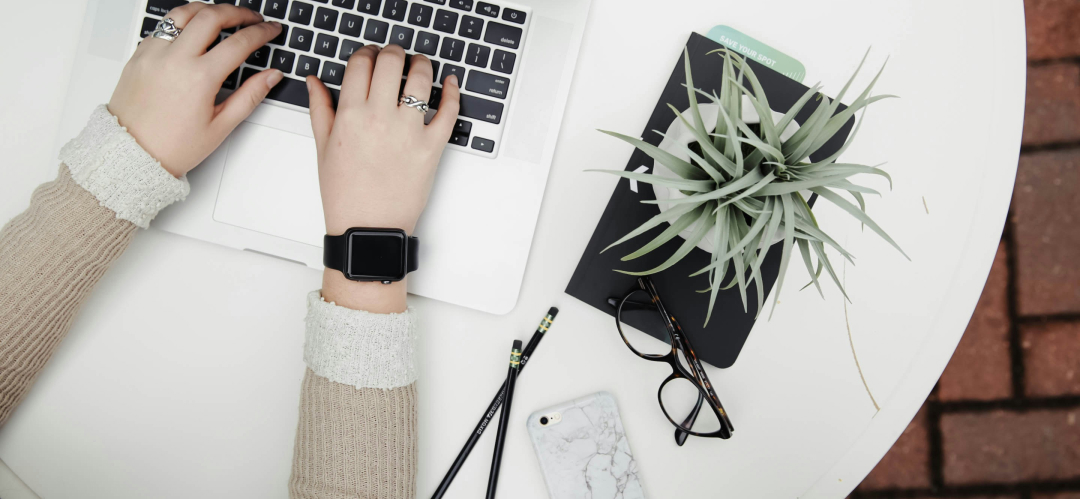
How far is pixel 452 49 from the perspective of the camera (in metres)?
0.55

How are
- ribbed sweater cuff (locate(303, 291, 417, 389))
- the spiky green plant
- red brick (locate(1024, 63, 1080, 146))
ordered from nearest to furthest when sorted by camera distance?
the spiky green plant, ribbed sweater cuff (locate(303, 291, 417, 389)), red brick (locate(1024, 63, 1080, 146))

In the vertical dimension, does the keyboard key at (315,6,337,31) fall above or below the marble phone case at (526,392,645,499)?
above

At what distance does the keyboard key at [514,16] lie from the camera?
0.55m

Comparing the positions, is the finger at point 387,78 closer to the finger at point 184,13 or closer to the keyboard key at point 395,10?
the keyboard key at point 395,10

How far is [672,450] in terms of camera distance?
1.95 ft

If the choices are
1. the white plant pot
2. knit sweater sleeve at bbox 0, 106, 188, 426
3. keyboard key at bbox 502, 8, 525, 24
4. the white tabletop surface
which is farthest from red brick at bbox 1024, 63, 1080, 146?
knit sweater sleeve at bbox 0, 106, 188, 426

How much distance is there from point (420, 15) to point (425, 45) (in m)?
0.03

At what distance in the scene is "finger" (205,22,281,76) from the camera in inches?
20.9

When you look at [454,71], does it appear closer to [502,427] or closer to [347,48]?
[347,48]

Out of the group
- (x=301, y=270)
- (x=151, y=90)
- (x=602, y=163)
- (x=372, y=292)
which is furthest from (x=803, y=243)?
(x=151, y=90)

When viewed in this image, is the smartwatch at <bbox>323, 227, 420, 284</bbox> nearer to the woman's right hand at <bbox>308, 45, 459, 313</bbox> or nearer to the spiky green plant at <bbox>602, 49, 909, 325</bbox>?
the woman's right hand at <bbox>308, 45, 459, 313</bbox>

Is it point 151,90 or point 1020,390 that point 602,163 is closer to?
point 151,90

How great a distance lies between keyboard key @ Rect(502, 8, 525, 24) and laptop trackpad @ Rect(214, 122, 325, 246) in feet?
0.76

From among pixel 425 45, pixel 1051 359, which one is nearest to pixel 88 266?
pixel 425 45
